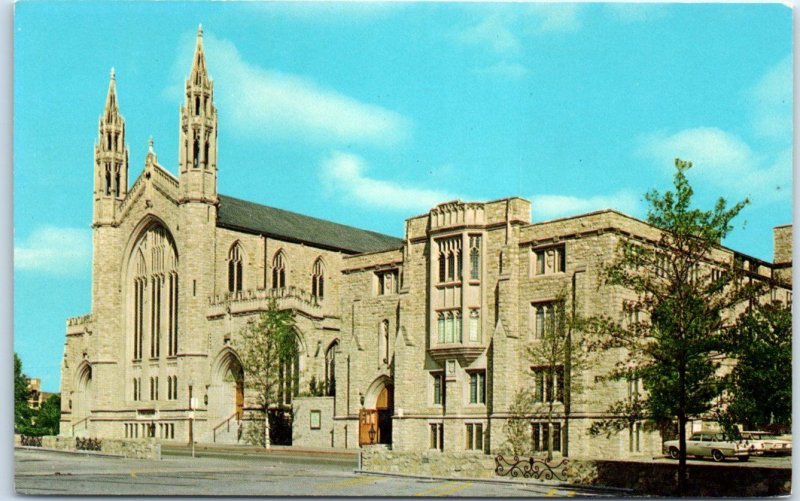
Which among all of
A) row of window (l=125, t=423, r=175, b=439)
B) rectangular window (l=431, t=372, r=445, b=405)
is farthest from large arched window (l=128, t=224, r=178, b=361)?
rectangular window (l=431, t=372, r=445, b=405)

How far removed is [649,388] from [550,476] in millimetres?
3742

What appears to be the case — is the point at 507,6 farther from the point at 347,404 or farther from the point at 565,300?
the point at 347,404

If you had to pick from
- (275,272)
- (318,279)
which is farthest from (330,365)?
(318,279)

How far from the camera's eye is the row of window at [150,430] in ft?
210

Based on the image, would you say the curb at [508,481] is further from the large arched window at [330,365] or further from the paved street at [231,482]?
the large arched window at [330,365]

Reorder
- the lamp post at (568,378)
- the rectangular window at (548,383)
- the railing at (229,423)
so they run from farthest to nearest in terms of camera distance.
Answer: the railing at (229,423) → the rectangular window at (548,383) → the lamp post at (568,378)

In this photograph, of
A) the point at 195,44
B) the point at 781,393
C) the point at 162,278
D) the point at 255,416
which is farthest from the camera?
the point at 162,278

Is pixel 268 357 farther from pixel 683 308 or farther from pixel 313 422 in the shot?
pixel 683 308

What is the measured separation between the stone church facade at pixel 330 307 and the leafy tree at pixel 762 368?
7.24 ft

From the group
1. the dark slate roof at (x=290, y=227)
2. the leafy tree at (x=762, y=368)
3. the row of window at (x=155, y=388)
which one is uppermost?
the dark slate roof at (x=290, y=227)

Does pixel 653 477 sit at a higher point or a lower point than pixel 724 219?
lower

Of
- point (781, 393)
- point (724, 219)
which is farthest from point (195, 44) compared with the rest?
point (781, 393)

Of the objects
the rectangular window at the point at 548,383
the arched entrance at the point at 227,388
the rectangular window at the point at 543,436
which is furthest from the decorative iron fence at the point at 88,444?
the rectangular window at the point at 548,383

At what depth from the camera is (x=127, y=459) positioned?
4353 centimetres
